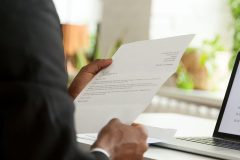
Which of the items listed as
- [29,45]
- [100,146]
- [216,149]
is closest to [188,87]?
[216,149]

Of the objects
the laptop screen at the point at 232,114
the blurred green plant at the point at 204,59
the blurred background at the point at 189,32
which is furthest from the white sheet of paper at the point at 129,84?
the blurred green plant at the point at 204,59

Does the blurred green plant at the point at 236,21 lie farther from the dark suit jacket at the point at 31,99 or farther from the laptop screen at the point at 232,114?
the dark suit jacket at the point at 31,99

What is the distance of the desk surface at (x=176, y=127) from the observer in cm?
142

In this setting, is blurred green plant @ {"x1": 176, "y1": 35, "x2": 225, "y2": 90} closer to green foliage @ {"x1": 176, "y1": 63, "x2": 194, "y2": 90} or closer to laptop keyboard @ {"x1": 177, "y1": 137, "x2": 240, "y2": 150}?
green foliage @ {"x1": 176, "y1": 63, "x2": 194, "y2": 90}

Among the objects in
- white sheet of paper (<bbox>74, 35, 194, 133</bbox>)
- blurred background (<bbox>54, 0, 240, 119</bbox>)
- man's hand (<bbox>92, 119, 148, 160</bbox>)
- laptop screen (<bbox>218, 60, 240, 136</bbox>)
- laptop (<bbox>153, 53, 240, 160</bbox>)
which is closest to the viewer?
man's hand (<bbox>92, 119, 148, 160</bbox>)

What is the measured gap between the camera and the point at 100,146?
115 centimetres

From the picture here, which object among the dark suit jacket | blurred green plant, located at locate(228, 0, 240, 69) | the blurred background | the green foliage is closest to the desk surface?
the dark suit jacket

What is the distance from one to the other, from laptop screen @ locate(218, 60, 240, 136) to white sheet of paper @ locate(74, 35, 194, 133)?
1.14 feet

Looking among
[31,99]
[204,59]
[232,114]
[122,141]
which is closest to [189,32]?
[204,59]

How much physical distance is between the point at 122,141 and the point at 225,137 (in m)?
0.53

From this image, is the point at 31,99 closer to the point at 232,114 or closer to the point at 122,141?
the point at 122,141

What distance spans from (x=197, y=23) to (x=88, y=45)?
1.10 meters

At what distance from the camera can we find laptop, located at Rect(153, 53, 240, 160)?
4.86ft

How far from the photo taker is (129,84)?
4.50 feet
